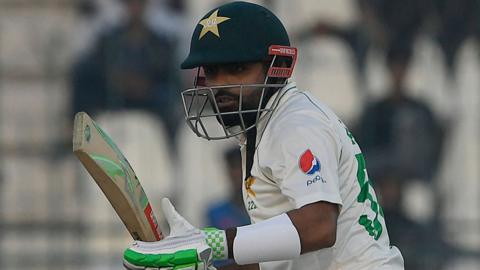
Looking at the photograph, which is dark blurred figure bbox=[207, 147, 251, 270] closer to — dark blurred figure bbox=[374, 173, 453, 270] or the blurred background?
the blurred background

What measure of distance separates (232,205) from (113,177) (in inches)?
189

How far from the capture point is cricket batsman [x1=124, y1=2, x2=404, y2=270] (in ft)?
13.5

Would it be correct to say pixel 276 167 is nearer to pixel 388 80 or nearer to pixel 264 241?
pixel 264 241

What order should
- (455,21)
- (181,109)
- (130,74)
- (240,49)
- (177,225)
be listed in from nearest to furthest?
1. (177,225)
2. (240,49)
3. (181,109)
4. (130,74)
5. (455,21)

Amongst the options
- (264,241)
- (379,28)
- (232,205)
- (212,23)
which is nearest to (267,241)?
(264,241)

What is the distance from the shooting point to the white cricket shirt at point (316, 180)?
13.8ft

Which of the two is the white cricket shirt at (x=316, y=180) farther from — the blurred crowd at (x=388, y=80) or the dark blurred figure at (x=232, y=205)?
the blurred crowd at (x=388, y=80)

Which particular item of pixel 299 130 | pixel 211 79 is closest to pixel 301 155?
pixel 299 130

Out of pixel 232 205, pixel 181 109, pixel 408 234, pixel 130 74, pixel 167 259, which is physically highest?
pixel 167 259

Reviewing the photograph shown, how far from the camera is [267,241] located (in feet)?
13.5

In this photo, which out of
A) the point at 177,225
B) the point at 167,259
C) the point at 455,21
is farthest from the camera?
the point at 455,21

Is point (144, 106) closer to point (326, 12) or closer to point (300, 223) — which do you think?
point (326, 12)

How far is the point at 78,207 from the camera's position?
964cm

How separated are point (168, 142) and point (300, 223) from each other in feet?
18.2
